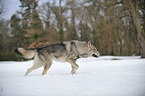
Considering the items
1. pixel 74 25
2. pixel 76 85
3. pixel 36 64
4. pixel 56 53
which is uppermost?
pixel 74 25

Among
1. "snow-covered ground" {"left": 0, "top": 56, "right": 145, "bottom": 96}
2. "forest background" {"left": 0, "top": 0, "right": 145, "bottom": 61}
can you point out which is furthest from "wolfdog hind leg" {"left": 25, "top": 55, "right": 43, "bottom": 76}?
"forest background" {"left": 0, "top": 0, "right": 145, "bottom": 61}

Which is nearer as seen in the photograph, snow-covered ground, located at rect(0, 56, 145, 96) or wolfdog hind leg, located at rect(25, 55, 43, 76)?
snow-covered ground, located at rect(0, 56, 145, 96)

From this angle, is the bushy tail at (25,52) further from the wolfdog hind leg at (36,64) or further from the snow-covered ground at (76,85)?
the snow-covered ground at (76,85)

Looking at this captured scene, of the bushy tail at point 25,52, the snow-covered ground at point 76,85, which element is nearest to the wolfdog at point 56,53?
the bushy tail at point 25,52

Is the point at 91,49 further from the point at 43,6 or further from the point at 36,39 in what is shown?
the point at 43,6

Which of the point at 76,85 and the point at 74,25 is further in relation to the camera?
the point at 74,25


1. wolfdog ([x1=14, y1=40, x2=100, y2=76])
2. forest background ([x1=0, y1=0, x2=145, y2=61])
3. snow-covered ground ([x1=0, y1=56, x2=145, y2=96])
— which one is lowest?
snow-covered ground ([x1=0, y1=56, x2=145, y2=96])

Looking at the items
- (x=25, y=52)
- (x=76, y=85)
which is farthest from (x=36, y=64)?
(x=76, y=85)

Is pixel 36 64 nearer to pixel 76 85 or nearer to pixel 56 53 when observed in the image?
pixel 56 53

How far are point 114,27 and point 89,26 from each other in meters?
5.01

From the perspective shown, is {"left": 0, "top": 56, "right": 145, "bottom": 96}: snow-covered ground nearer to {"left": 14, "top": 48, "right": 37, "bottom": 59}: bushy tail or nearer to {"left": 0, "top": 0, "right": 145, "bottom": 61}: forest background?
{"left": 14, "top": 48, "right": 37, "bottom": 59}: bushy tail

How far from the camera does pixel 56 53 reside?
5391 mm

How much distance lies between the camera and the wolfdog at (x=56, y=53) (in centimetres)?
524

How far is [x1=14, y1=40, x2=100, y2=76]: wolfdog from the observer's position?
17.2 feet
